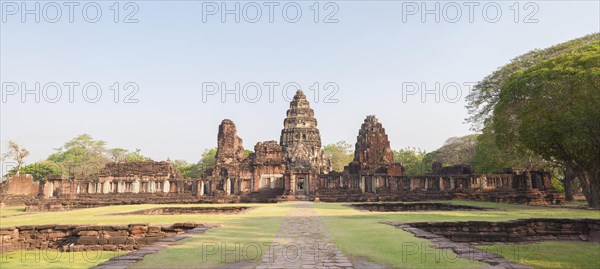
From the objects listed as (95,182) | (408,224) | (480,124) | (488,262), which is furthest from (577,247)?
(95,182)

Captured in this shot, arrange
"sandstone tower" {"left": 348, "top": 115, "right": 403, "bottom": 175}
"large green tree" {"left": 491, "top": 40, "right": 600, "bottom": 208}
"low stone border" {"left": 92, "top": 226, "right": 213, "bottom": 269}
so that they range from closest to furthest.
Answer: "low stone border" {"left": 92, "top": 226, "right": 213, "bottom": 269} < "large green tree" {"left": 491, "top": 40, "right": 600, "bottom": 208} < "sandstone tower" {"left": 348, "top": 115, "right": 403, "bottom": 175}

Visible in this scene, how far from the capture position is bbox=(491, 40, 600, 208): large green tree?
1240 centimetres

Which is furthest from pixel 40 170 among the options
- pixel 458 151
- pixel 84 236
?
pixel 458 151

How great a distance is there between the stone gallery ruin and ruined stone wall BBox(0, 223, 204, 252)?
16394 millimetres

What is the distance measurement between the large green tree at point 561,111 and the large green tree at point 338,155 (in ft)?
201

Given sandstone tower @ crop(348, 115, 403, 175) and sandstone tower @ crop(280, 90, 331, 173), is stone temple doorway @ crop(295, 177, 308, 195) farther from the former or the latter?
sandstone tower @ crop(280, 90, 331, 173)

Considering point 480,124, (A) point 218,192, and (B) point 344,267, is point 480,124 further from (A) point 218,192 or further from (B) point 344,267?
(B) point 344,267

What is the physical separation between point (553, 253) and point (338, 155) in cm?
7446

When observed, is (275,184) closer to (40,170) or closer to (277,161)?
(277,161)

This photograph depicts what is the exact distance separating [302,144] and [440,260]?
4687 centimetres

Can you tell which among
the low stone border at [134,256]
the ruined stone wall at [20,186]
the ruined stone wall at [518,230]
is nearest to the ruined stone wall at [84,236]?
the low stone border at [134,256]

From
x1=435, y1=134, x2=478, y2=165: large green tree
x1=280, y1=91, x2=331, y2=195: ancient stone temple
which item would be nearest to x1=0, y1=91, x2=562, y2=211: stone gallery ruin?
x1=280, y1=91, x2=331, y2=195: ancient stone temple

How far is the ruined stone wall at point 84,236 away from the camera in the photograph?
1046 cm

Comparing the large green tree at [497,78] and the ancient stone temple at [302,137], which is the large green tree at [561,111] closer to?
the large green tree at [497,78]
